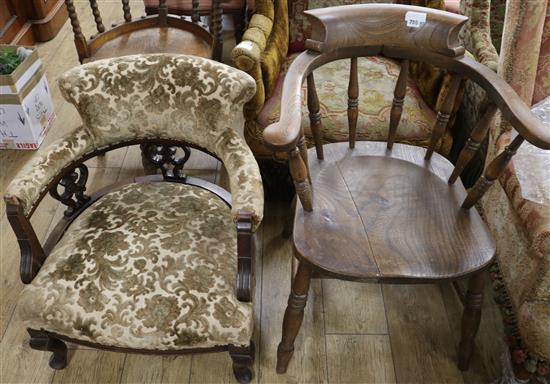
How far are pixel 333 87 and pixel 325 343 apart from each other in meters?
0.88

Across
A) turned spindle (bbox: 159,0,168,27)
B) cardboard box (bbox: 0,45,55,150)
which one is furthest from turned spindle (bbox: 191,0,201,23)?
cardboard box (bbox: 0,45,55,150)

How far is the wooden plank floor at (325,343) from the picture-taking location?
1515 millimetres

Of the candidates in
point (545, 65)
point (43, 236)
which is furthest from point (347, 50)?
point (43, 236)

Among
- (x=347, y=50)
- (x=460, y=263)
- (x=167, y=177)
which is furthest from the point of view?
(x=167, y=177)

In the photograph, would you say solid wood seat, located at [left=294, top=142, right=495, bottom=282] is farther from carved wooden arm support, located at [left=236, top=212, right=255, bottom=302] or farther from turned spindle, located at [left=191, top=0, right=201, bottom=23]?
turned spindle, located at [left=191, top=0, right=201, bottom=23]

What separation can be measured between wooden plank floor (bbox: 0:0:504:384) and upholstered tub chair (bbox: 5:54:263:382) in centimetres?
13

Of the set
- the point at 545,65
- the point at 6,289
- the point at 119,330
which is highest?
the point at 545,65

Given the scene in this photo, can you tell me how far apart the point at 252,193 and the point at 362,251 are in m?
0.30

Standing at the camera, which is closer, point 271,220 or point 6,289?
point 6,289

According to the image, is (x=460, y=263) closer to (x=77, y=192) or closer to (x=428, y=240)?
(x=428, y=240)

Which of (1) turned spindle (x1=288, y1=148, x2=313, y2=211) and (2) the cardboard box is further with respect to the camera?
(2) the cardboard box

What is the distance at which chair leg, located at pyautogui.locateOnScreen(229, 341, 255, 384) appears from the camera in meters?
1.31

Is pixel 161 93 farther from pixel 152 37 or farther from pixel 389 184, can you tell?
pixel 152 37

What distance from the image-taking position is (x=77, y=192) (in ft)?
4.85
